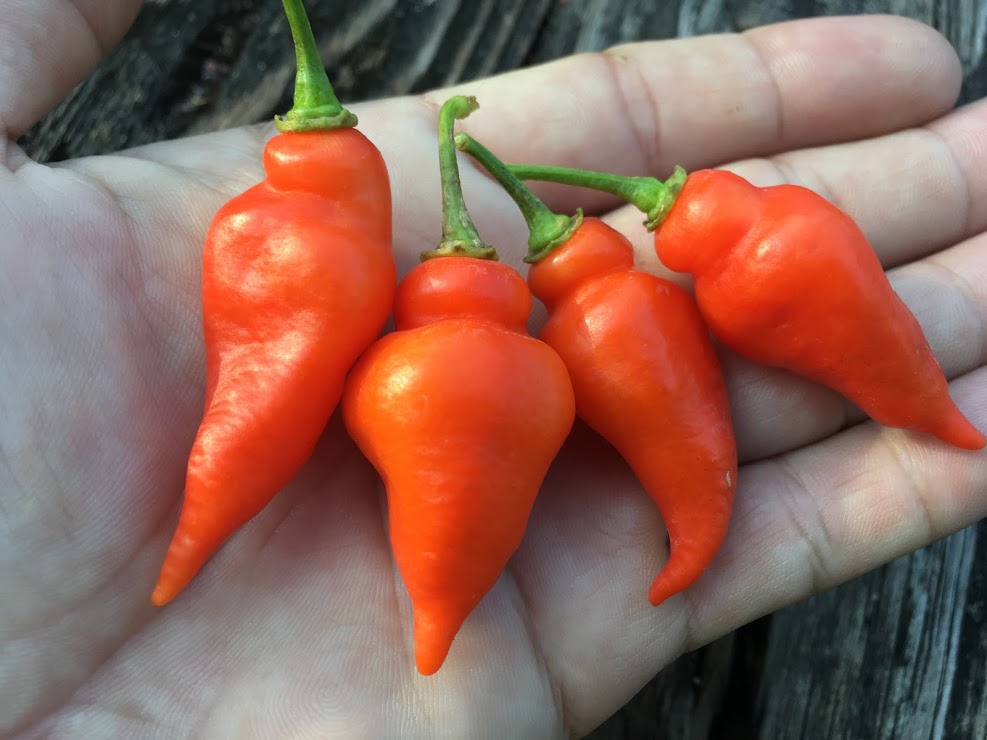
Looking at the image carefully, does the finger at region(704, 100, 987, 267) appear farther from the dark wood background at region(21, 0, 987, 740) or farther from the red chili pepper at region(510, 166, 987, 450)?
the red chili pepper at region(510, 166, 987, 450)

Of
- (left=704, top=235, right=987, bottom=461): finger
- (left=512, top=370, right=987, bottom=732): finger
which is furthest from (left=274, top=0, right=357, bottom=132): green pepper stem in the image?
(left=704, top=235, right=987, bottom=461): finger

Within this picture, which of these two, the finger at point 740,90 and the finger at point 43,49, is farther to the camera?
the finger at point 740,90

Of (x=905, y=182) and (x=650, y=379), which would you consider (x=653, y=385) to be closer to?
(x=650, y=379)

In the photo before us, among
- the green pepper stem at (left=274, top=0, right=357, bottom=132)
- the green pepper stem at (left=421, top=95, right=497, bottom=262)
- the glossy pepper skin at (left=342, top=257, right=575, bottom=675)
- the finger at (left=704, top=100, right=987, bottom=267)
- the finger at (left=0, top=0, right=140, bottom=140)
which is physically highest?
the finger at (left=0, top=0, right=140, bottom=140)

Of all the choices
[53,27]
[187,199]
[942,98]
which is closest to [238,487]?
[187,199]

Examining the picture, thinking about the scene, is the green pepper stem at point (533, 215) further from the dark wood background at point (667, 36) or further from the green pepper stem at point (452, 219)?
the dark wood background at point (667, 36)

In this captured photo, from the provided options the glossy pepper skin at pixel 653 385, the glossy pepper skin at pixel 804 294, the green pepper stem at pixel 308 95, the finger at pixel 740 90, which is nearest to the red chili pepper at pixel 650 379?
the glossy pepper skin at pixel 653 385
